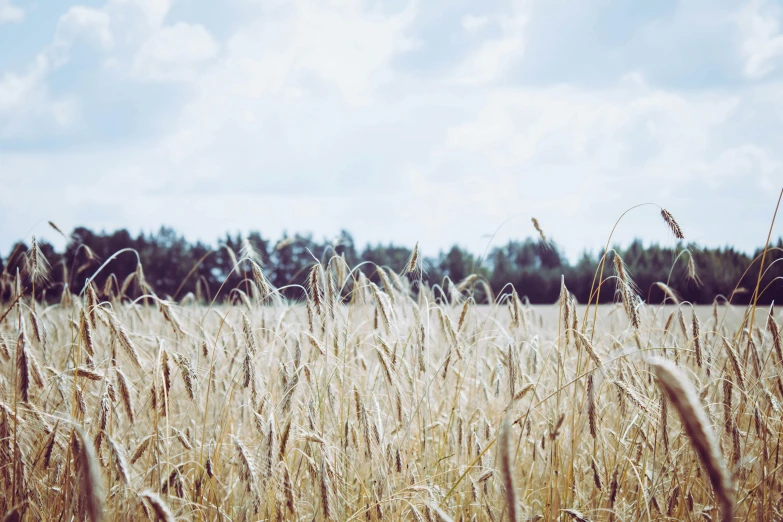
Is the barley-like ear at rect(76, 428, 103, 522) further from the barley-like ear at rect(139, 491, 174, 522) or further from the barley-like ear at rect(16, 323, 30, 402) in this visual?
the barley-like ear at rect(16, 323, 30, 402)

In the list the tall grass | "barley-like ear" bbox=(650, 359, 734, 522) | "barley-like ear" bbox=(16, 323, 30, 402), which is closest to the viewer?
"barley-like ear" bbox=(650, 359, 734, 522)

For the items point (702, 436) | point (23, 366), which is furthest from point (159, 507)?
point (702, 436)

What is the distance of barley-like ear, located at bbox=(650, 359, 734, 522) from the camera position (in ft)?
2.76

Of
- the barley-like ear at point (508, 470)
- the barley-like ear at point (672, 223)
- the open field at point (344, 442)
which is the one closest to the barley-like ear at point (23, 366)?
the open field at point (344, 442)

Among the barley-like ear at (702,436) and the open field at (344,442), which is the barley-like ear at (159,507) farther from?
the barley-like ear at (702,436)

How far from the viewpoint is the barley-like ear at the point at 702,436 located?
0.84 metres

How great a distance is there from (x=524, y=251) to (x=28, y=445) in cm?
4549

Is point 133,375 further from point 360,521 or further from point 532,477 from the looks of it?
point 532,477

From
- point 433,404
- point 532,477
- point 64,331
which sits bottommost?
point 532,477

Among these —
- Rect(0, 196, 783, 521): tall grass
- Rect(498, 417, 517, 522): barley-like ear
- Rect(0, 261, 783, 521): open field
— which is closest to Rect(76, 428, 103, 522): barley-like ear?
Rect(0, 261, 783, 521): open field

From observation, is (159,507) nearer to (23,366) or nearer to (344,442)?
(23,366)

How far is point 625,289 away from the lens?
2172mm

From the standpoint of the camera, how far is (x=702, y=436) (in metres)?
0.88

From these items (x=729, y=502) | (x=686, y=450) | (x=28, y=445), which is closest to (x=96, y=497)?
(x=729, y=502)
